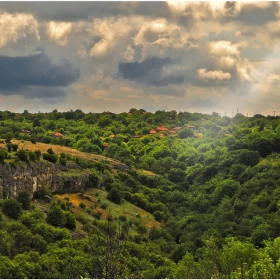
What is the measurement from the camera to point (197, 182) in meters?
112

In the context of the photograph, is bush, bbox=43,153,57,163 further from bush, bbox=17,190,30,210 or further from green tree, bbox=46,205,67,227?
green tree, bbox=46,205,67,227

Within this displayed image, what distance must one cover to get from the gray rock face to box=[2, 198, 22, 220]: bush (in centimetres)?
290

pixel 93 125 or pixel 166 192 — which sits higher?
pixel 93 125

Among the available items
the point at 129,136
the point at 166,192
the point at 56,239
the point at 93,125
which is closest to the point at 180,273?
the point at 56,239

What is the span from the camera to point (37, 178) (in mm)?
70562

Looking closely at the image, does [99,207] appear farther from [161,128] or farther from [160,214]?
[161,128]

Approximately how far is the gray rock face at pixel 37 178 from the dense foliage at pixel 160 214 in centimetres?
139

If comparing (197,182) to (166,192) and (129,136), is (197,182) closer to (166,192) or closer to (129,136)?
(166,192)

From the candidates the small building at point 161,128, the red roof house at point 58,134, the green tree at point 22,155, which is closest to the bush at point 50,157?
the green tree at point 22,155

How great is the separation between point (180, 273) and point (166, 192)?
2507 inches

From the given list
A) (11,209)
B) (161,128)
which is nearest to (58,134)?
(161,128)

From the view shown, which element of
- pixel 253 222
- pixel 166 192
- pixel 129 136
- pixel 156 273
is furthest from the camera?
pixel 129 136

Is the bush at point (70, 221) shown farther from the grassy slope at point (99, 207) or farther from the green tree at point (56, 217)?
the grassy slope at point (99, 207)

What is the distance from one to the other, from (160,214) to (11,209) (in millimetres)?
36902
